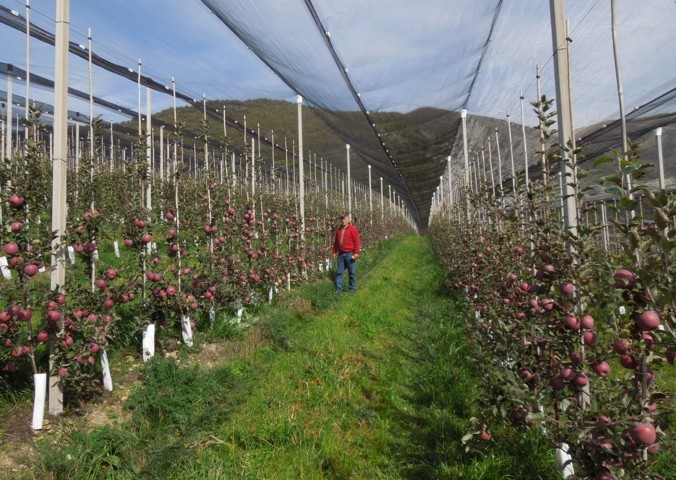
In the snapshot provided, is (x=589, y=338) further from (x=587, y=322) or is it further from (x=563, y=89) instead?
(x=563, y=89)

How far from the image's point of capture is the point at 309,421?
9.70ft

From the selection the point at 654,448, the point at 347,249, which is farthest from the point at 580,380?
the point at 347,249

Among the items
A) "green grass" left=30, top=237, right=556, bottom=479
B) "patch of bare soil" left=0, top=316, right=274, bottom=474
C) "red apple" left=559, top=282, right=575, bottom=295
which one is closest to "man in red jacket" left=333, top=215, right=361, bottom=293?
"green grass" left=30, top=237, right=556, bottom=479

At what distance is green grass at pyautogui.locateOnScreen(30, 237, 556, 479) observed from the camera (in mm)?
2350

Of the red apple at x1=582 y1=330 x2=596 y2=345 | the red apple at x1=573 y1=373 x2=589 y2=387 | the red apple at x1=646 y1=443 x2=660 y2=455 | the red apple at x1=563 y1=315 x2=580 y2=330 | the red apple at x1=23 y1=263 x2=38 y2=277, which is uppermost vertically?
the red apple at x1=23 y1=263 x2=38 y2=277

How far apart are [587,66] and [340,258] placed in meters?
4.85

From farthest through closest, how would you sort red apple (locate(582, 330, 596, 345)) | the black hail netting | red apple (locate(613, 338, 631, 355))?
the black hail netting
red apple (locate(582, 330, 596, 345))
red apple (locate(613, 338, 631, 355))

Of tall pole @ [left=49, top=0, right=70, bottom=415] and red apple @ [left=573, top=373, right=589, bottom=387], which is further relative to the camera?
tall pole @ [left=49, top=0, right=70, bottom=415]

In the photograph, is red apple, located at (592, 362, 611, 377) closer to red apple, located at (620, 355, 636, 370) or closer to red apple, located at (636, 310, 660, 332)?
red apple, located at (620, 355, 636, 370)

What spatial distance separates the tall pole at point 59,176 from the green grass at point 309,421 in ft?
1.33

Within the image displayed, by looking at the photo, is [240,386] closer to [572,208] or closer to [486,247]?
[572,208]

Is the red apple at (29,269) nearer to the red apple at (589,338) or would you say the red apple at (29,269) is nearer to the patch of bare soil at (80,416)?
the patch of bare soil at (80,416)

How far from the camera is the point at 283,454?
101 inches

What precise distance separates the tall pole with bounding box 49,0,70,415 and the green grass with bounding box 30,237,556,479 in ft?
1.33
